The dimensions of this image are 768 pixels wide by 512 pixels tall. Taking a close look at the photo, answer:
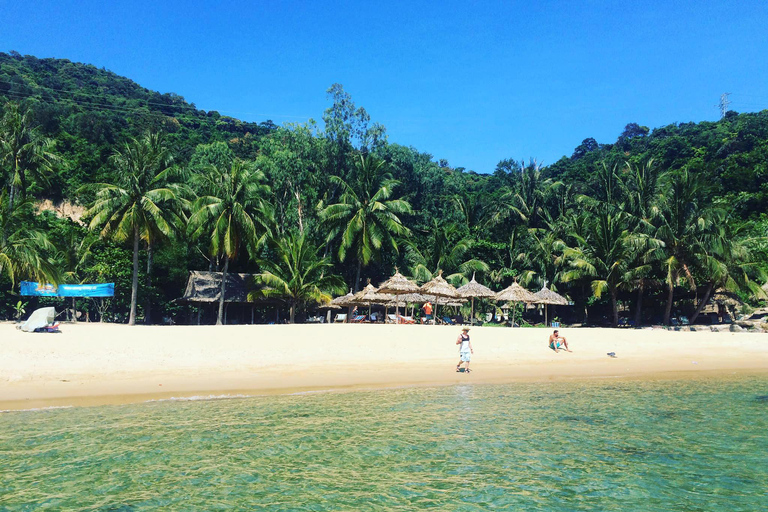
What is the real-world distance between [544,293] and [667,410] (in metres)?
16.2

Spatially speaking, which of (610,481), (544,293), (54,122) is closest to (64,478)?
(610,481)

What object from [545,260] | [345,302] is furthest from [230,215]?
[545,260]

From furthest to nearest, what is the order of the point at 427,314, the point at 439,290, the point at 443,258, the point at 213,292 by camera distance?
the point at 443,258 → the point at 213,292 → the point at 427,314 → the point at 439,290

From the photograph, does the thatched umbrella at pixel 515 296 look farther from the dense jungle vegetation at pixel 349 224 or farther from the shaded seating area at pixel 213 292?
the shaded seating area at pixel 213 292

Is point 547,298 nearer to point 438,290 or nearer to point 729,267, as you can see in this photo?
point 438,290

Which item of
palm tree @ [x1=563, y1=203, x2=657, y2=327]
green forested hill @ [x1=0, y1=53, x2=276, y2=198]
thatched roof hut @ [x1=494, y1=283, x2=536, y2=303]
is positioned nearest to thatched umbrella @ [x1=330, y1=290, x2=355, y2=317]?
thatched roof hut @ [x1=494, y1=283, x2=536, y2=303]

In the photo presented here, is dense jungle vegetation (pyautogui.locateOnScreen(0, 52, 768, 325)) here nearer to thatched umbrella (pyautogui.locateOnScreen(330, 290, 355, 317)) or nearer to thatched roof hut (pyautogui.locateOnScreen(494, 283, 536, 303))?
thatched umbrella (pyautogui.locateOnScreen(330, 290, 355, 317))

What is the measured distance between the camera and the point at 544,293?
2739 centimetres

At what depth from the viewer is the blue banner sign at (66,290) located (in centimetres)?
2525

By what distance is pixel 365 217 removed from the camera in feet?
110

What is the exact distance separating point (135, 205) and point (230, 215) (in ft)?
14.8

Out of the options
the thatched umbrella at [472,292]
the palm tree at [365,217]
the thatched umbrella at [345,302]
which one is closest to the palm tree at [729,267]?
the thatched umbrella at [472,292]

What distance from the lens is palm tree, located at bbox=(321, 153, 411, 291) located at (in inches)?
1307

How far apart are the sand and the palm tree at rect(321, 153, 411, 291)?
13649 millimetres
